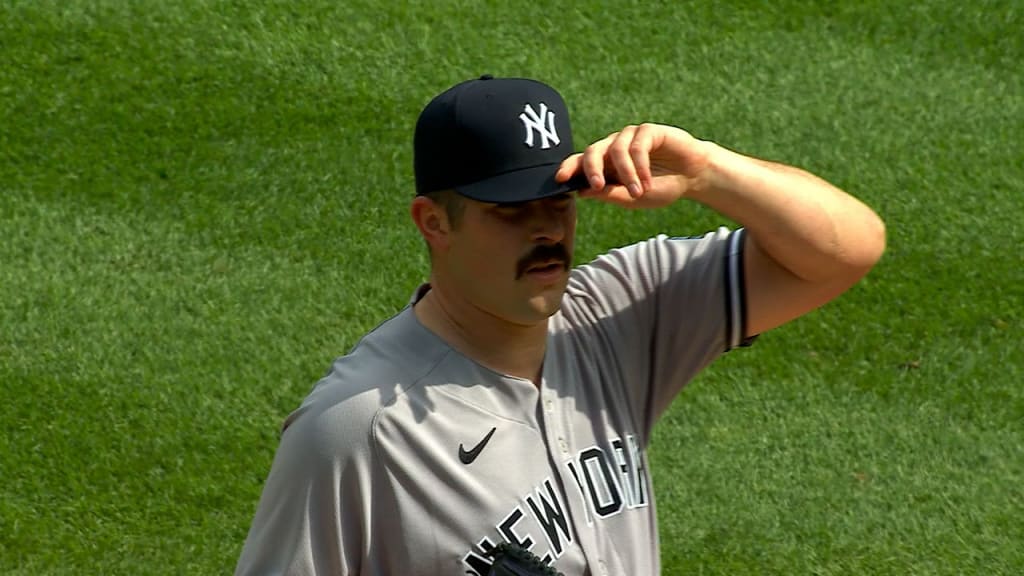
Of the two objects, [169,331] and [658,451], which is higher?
[169,331]

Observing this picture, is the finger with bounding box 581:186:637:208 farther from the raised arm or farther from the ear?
the ear

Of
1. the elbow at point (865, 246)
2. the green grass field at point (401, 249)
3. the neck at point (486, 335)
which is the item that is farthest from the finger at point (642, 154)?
the green grass field at point (401, 249)

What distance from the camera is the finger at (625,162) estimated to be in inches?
96.1

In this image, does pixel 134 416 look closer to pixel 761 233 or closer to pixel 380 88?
pixel 380 88

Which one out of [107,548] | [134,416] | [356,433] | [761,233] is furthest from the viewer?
[134,416]

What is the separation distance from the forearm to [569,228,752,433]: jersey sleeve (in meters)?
0.11

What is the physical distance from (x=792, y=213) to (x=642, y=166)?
1.13ft

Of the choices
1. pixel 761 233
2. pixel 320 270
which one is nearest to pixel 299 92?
pixel 320 270

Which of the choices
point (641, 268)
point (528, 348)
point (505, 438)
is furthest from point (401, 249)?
point (505, 438)

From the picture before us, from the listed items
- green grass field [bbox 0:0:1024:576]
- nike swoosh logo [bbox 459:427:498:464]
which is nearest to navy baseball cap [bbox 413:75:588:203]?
nike swoosh logo [bbox 459:427:498:464]

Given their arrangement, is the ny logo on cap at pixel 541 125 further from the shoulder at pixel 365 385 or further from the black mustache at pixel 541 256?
the shoulder at pixel 365 385

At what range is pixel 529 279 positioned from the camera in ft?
8.45

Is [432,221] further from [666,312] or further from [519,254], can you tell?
[666,312]

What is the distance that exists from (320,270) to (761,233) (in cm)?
298
